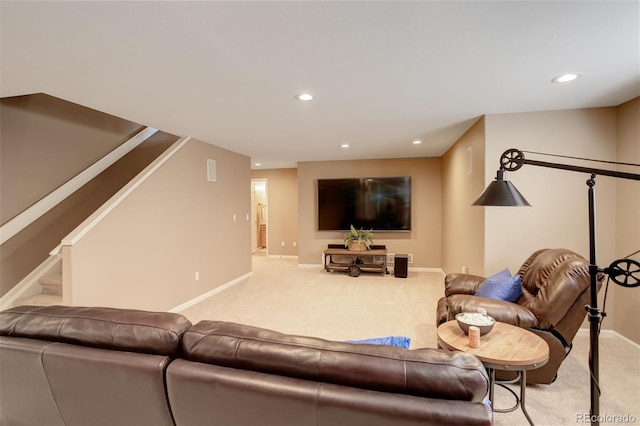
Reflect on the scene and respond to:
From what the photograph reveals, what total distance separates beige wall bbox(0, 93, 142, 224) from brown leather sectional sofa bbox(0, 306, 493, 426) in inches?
111

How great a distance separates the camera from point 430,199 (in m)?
6.07

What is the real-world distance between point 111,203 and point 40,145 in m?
1.39

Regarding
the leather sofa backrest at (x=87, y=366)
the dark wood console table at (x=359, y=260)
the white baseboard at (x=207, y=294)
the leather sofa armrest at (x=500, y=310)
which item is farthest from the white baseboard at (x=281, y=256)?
the leather sofa backrest at (x=87, y=366)

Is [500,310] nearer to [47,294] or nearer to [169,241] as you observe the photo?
[169,241]

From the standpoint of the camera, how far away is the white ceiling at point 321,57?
1.52 meters

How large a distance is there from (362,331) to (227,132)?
304cm

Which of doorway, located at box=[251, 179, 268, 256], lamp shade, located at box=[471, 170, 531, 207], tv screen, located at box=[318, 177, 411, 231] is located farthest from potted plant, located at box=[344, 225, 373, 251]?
lamp shade, located at box=[471, 170, 531, 207]

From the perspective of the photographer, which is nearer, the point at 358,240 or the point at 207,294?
the point at 207,294

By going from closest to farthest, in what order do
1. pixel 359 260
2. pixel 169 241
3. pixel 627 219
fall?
pixel 627 219 < pixel 169 241 < pixel 359 260

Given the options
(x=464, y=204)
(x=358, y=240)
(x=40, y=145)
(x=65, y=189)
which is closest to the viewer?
(x=40, y=145)

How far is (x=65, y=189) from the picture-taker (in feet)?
12.2

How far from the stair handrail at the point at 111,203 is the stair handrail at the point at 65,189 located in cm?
81

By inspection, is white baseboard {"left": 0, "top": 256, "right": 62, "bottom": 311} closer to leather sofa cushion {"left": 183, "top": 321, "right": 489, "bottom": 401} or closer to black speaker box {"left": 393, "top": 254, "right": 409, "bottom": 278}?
leather sofa cushion {"left": 183, "top": 321, "right": 489, "bottom": 401}

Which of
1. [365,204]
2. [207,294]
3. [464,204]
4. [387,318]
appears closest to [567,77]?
[464,204]
